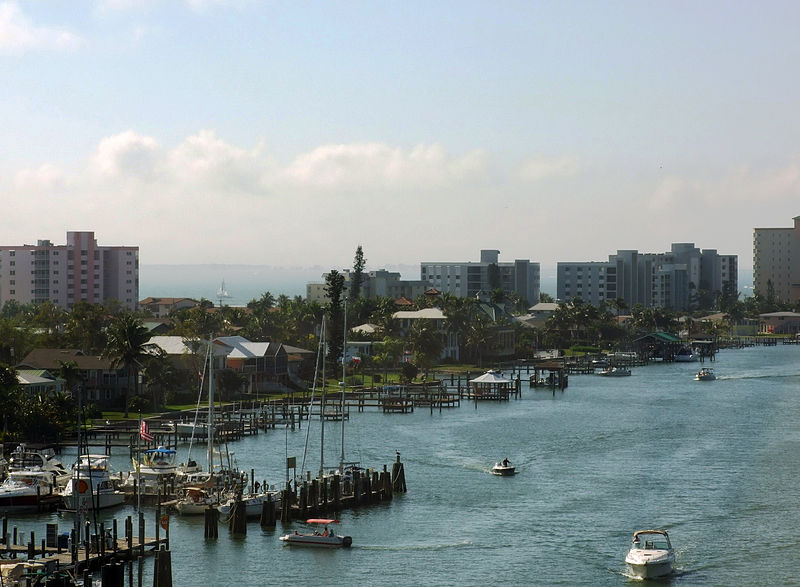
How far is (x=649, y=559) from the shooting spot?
57625 mm

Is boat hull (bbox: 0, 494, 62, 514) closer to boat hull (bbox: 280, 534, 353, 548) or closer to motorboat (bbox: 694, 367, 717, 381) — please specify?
boat hull (bbox: 280, 534, 353, 548)

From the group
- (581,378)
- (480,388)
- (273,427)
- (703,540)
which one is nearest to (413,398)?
(480,388)

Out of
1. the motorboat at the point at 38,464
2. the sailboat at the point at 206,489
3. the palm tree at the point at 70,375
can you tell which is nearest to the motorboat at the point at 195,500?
the sailboat at the point at 206,489

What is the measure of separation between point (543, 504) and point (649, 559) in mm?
17344

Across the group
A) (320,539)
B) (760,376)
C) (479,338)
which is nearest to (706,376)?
A: (760,376)

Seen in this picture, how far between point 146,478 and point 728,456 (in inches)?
1859

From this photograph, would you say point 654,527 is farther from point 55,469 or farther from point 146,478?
point 55,469

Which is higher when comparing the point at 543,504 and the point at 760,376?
the point at 760,376

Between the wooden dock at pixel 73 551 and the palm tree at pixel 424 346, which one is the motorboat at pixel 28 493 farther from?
the palm tree at pixel 424 346

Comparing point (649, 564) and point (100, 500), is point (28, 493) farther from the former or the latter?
point (649, 564)

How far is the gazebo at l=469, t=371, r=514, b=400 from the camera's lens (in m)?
147

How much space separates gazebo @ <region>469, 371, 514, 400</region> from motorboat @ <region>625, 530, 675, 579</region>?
276ft

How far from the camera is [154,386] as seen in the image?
115 m

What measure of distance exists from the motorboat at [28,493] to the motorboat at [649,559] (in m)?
34.5
